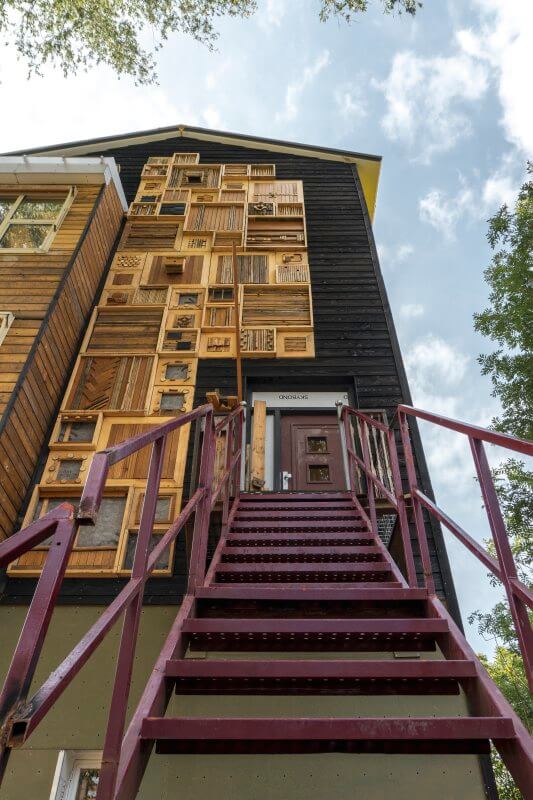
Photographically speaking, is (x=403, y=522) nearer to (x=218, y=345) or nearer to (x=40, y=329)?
(x=218, y=345)

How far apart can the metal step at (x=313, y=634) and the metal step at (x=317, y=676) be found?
0.26 m

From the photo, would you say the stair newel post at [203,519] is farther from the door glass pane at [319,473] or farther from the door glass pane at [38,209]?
the door glass pane at [38,209]

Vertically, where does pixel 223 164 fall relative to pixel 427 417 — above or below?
above

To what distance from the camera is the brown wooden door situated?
629 cm

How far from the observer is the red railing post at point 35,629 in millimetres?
952

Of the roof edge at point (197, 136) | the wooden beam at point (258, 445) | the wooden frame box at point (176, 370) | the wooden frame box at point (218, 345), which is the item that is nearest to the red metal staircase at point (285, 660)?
the wooden beam at point (258, 445)

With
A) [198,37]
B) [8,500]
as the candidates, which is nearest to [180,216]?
[198,37]

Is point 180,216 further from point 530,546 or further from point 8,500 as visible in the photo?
point 530,546

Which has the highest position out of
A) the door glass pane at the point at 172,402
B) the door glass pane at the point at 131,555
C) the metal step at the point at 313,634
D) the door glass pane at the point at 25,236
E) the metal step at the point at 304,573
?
the door glass pane at the point at 25,236

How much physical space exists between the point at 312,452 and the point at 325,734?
494 centimetres

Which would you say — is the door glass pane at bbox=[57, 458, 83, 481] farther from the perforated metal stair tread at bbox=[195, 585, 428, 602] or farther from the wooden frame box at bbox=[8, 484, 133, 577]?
the perforated metal stair tread at bbox=[195, 585, 428, 602]

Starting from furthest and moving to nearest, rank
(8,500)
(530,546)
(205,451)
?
(530,546)
(8,500)
(205,451)

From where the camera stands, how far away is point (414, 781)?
3.44m

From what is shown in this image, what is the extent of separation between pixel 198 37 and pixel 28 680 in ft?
36.9
